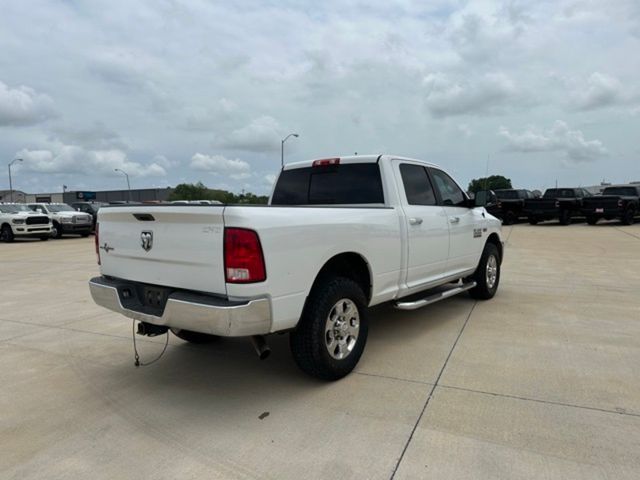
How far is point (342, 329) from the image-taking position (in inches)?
149

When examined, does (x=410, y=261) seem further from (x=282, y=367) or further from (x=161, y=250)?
(x=161, y=250)

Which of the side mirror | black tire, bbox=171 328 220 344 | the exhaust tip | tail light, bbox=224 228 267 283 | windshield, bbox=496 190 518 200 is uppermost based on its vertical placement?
windshield, bbox=496 190 518 200

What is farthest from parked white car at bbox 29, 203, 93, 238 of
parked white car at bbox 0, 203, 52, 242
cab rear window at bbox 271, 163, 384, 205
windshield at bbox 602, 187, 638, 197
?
windshield at bbox 602, 187, 638, 197

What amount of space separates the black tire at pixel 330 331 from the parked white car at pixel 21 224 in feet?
68.0

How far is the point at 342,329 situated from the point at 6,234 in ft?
71.6

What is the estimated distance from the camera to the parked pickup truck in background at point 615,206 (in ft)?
66.7

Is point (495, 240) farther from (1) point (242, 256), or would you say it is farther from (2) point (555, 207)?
(2) point (555, 207)

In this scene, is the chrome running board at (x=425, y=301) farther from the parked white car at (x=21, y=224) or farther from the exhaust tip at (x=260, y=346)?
the parked white car at (x=21, y=224)

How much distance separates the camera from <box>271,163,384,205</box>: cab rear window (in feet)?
15.2

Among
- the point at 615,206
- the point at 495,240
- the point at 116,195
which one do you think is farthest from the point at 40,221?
the point at 116,195

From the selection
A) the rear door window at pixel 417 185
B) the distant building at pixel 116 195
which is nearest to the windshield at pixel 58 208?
the rear door window at pixel 417 185

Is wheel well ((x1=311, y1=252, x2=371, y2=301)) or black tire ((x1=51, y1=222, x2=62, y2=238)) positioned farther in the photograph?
black tire ((x1=51, y1=222, x2=62, y2=238))

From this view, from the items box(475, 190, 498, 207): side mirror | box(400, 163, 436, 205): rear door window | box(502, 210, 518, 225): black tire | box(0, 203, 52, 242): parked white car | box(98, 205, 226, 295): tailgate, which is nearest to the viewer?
box(98, 205, 226, 295): tailgate

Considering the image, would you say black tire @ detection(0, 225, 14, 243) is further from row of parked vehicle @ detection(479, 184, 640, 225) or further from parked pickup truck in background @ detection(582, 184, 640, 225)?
parked pickup truck in background @ detection(582, 184, 640, 225)
